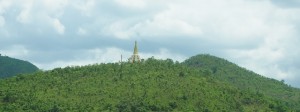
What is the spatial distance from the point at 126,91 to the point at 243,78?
89163mm

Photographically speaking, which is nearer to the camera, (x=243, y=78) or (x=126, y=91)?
(x=126, y=91)

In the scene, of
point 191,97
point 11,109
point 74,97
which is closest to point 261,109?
point 191,97

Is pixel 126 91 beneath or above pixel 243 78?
beneath

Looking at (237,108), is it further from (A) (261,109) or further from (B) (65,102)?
(B) (65,102)

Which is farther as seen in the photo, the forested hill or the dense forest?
the forested hill

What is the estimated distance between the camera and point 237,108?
10256 cm

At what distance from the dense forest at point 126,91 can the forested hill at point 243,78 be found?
2234 inches

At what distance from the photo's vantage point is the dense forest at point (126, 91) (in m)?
95.7

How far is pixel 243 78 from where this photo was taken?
182m

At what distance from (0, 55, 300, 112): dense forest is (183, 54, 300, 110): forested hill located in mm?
56749

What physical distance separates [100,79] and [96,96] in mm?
9371

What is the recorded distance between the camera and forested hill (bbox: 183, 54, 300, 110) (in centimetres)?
17200

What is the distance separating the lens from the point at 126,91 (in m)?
101

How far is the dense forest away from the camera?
314 ft
